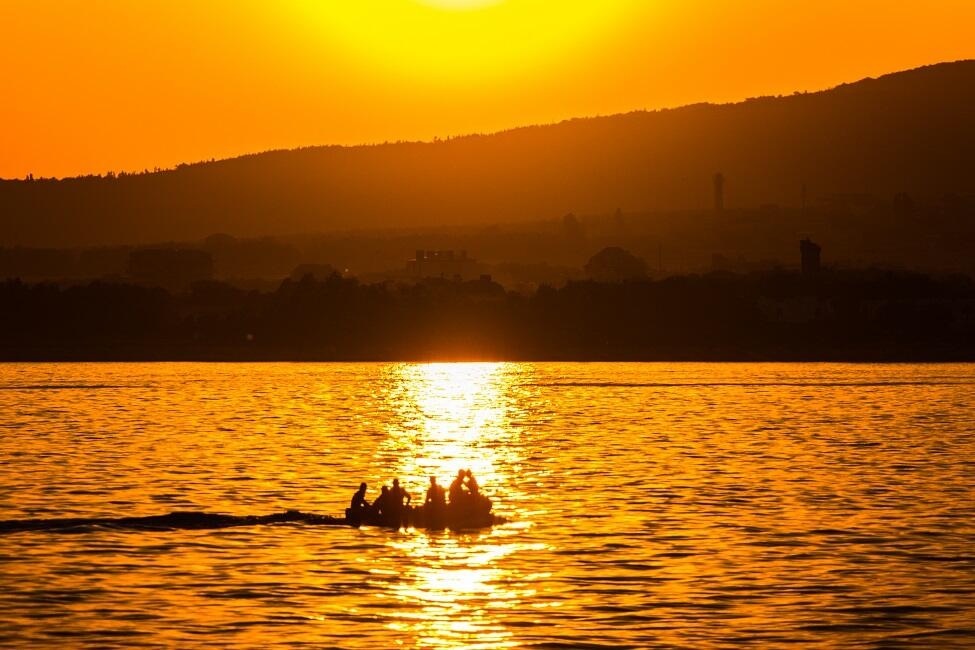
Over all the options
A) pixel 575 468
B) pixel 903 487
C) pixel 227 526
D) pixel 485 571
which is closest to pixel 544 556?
→ pixel 485 571

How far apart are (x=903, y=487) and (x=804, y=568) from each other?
24882 mm

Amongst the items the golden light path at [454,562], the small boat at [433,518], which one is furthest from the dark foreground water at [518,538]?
the small boat at [433,518]

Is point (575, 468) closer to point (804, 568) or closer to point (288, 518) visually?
point (288, 518)

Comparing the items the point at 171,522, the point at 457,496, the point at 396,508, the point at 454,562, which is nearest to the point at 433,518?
the point at 457,496

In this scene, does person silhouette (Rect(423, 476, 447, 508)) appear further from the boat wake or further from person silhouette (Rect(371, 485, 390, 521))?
the boat wake

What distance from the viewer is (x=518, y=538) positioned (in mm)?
55188

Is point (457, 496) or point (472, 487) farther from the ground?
point (472, 487)

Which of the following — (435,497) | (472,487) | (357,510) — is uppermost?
(472,487)

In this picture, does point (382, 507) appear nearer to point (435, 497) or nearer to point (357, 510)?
point (357, 510)

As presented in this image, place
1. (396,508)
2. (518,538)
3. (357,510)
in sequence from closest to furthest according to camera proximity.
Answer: (518,538), (357,510), (396,508)

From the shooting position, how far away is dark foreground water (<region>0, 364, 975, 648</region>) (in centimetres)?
4066

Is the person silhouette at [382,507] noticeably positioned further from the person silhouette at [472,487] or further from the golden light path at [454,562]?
the person silhouette at [472,487]

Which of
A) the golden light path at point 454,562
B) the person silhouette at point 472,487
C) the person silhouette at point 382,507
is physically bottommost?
the golden light path at point 454,562

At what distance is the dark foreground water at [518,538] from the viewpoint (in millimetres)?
40656
